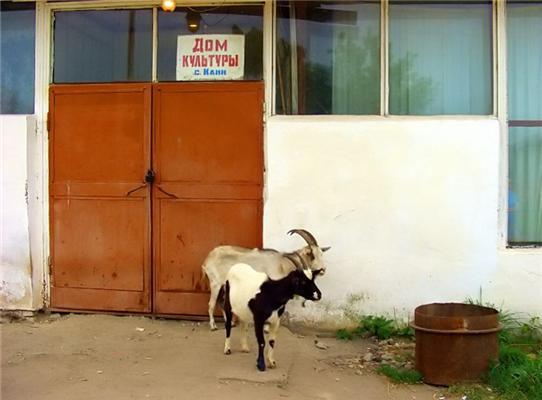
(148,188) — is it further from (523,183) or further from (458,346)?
(523,183)

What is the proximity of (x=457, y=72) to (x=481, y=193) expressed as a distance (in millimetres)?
1194

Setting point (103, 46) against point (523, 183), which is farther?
point (103, 46)

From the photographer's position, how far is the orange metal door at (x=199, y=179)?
20.9ft

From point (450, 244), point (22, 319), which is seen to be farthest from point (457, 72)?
point (22, 319)

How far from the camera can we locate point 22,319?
6617mm

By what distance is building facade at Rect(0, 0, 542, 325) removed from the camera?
6156mm

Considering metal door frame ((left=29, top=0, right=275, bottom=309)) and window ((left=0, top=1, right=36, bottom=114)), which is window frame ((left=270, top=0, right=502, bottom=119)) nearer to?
metal door frame ((left=29, top=0, right=275, bottom=309))

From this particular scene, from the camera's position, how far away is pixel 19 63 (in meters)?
6.80

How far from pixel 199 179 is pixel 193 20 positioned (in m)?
1.59

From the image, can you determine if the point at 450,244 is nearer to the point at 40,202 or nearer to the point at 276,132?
the point at 276,132

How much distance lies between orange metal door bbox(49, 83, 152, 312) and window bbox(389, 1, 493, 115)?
246 centimetres

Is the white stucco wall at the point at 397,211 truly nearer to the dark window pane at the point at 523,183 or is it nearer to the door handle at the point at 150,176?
the dark window pane at the point at 523,183

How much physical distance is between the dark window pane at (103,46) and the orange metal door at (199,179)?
0.43 meters

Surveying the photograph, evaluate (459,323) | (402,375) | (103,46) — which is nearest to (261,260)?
(402,375)
